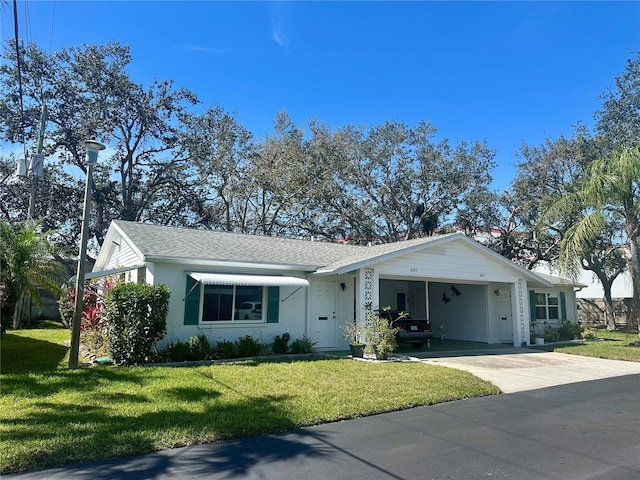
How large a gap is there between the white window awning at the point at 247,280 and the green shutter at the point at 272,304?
0.50 metres

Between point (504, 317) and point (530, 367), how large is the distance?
22.1ft

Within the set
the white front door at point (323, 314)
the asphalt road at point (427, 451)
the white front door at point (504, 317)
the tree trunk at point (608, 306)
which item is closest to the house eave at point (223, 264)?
the white front door at point (323, 314)

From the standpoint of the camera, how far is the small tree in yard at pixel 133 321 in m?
10.3

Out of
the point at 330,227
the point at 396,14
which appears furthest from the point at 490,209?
the point at 396,14

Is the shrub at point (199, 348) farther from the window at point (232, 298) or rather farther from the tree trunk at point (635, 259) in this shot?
the tree trunk at point (635, 259)

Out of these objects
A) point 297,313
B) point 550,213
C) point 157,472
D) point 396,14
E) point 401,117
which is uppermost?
point 401,117

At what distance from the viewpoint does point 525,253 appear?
1270 inches

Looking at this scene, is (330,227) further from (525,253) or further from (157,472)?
(157,472)

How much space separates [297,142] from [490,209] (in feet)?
48.2

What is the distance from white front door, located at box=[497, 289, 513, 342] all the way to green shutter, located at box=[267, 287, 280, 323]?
10.3 metres

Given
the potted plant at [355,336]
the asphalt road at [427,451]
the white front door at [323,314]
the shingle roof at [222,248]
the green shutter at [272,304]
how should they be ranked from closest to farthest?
the asphalt road at [427,451] < the shingle roof at [222,248] < the potted plant at [355,336] < the green shutter at [272,304] < the white front door at [323,314]

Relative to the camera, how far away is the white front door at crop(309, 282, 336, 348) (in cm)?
1429

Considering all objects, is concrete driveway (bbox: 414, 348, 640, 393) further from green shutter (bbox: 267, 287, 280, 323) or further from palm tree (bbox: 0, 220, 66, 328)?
palm tree (bbox: 0, 220, 66, 328)

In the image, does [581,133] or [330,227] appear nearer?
[581,133]
